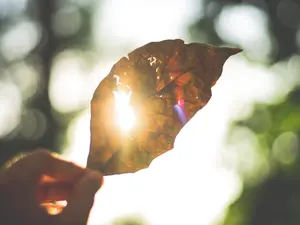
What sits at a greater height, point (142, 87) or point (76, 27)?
point (142, 87)

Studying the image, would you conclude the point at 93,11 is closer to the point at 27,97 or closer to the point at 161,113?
the point at 27,97

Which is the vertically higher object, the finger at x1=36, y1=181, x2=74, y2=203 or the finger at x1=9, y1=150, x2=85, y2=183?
the finger at x1=9, y1=150, x2=85, y2=183

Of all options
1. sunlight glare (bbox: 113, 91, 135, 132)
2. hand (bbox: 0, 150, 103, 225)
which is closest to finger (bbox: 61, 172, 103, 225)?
hand (bbox: 0, 150, 103, 225)

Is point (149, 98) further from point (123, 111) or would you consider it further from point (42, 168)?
point (42, 168)

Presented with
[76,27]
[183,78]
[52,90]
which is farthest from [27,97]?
[183,78]

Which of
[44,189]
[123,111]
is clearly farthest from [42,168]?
[123,111]

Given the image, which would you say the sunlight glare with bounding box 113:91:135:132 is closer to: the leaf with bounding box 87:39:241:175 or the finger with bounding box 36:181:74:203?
the leaf with bounding box 87:39:241:175
